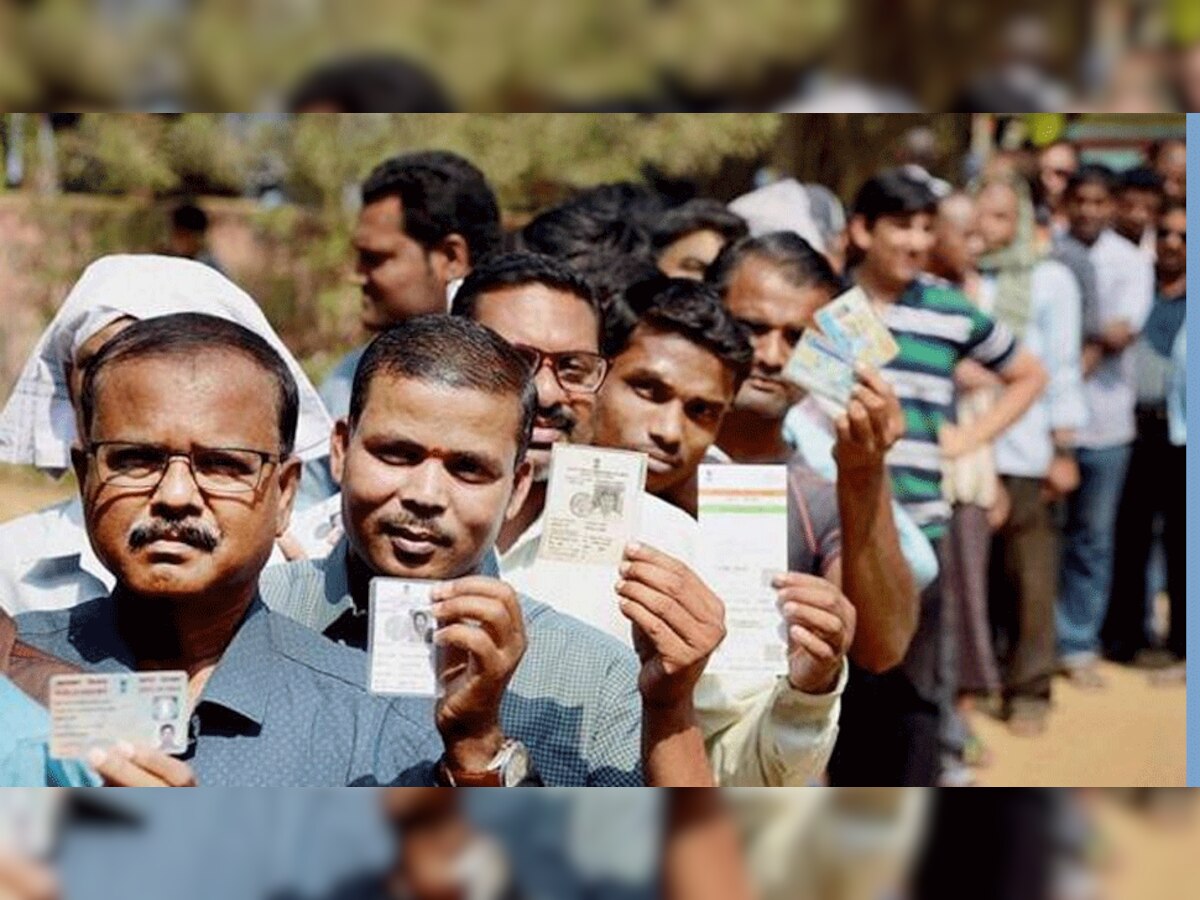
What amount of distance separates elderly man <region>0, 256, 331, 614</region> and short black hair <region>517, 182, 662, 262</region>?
28cm

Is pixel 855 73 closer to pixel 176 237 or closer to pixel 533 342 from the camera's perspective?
pixel 533 342

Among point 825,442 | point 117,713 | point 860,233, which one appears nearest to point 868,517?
point 825,442

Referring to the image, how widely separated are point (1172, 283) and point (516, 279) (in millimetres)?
669

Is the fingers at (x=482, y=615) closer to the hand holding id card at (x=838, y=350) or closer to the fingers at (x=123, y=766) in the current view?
the fingers at (x=123, y=766)

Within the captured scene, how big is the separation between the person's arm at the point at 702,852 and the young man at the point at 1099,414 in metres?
0.41

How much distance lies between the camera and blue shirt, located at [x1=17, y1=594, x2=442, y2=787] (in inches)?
68.4

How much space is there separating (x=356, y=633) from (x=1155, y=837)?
826 mm

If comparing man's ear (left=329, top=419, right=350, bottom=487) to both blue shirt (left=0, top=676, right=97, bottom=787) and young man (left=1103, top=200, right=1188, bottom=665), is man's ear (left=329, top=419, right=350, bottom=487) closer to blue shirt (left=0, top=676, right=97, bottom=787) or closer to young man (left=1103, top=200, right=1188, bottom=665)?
blue shirt (left=0, top=676, right=97, bottom=787)

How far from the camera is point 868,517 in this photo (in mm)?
1876

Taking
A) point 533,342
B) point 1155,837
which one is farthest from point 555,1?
point 1155,837

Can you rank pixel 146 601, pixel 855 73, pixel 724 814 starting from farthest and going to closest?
pixel 855 73 → pixel 724 814 → pixel 146 601

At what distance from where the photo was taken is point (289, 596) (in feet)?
5.84

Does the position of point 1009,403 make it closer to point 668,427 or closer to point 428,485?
point 668,427

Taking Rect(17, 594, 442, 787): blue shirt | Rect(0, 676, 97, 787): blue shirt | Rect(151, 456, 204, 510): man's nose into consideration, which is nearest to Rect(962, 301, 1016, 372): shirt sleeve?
Rect(17, 594, 442, 787): blue shirt
